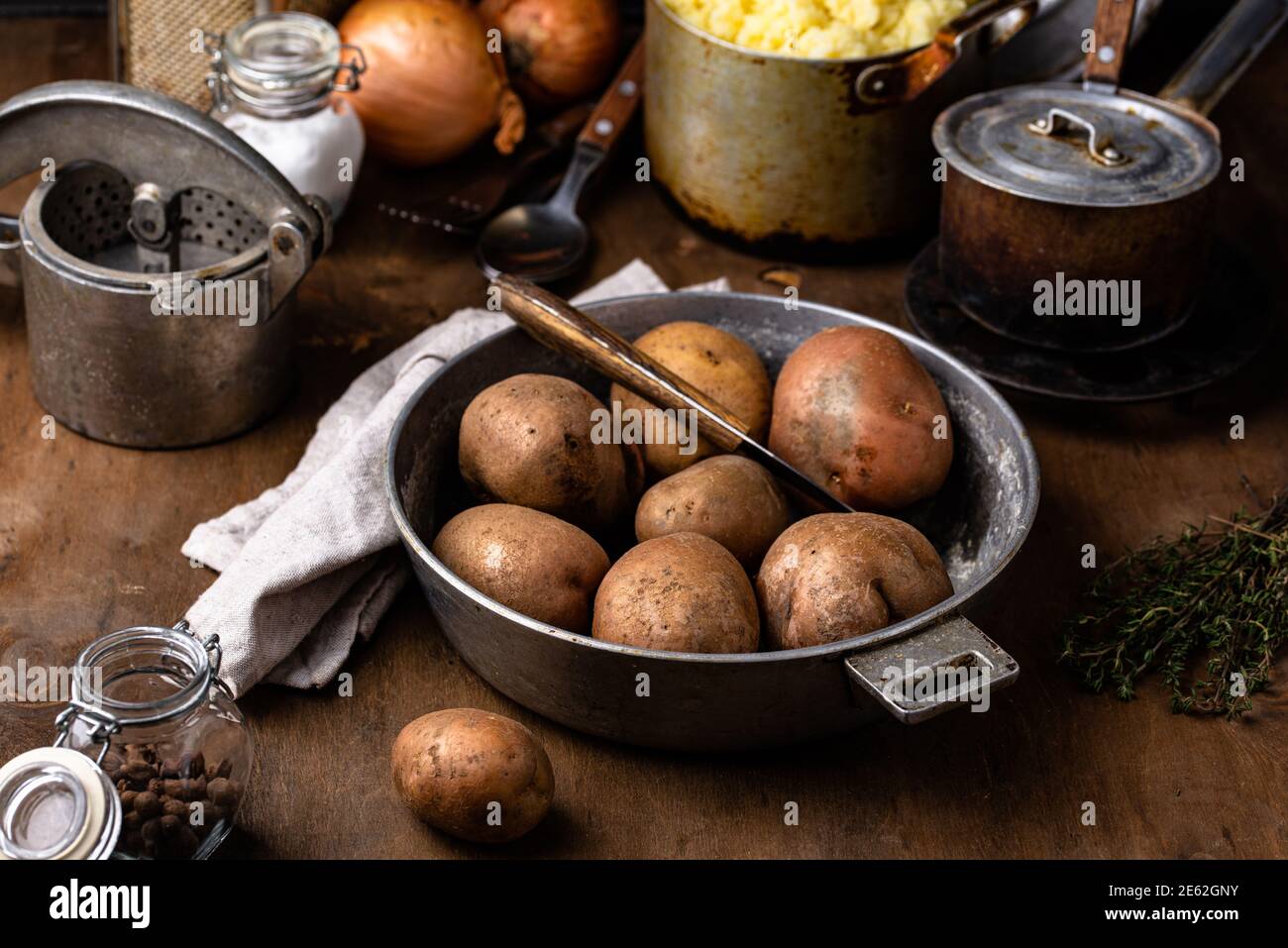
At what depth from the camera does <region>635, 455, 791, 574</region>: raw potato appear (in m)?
1.11

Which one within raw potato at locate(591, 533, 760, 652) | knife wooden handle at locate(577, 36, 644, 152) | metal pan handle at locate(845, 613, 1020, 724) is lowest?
knife wooden handle at locate(577, 36, 644, 152)

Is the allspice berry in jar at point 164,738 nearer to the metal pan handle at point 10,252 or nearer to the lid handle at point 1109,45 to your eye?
the metal pan handle at point 10,252

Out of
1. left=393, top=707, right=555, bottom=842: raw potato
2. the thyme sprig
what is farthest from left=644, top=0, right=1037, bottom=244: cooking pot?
left=393, top=707, right=555, bottom=842: raw potato

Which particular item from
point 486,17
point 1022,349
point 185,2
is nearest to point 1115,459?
point 1022,349

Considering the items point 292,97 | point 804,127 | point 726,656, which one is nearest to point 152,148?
point 292,97

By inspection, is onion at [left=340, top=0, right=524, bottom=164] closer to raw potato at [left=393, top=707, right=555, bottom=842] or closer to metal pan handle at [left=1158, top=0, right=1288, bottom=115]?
metal pan handle at [left=1158, top=0, right=1288, bottom=115]

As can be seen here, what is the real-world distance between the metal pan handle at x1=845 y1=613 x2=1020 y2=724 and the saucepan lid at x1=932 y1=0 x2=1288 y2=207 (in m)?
0.52

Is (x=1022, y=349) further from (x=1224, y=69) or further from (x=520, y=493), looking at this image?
(x=520, y=493)

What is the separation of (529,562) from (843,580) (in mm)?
227

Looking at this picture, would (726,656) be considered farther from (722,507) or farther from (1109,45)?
(1109,45)

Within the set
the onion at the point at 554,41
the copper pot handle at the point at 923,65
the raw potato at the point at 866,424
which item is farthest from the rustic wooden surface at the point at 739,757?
the onion at the point at 554,41

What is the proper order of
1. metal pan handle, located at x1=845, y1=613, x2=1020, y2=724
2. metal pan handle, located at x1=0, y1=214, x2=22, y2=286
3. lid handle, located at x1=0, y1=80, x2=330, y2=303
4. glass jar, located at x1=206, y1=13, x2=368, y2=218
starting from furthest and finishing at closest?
glass jar, located at x1=206, y1=13, x2=368, y2=218 < metal pan handle, located at x1=0, y1=214, x2=22, y2=286 < lid handle, located at x1=0, y1=80, x2=330, y2=303 < metal pan handle, located at x1=845, y1=613, x2=1020, y2=724

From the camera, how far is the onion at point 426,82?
1.67m
